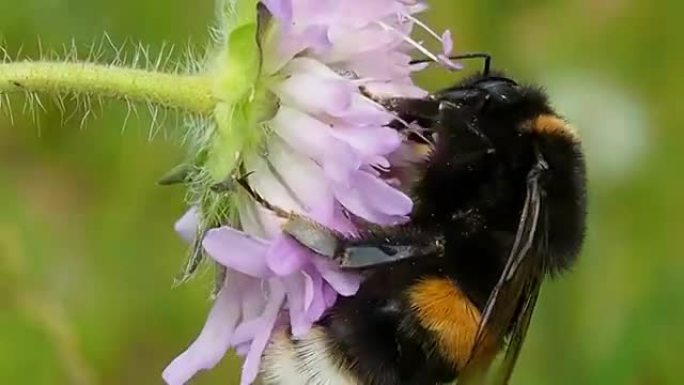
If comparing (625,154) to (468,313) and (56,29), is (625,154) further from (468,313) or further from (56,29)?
(468,313)

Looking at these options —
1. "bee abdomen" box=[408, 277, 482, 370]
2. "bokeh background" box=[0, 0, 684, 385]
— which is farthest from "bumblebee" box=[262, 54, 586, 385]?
"bokeh background" box=[0, 0, 684, 385]

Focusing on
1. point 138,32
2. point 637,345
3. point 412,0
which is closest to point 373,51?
point 412,0

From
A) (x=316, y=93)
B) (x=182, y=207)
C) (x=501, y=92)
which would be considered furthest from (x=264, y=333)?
(x=182, y=207)

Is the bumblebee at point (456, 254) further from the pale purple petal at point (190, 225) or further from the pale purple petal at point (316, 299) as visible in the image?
the pale purple petal at point (190, 225)

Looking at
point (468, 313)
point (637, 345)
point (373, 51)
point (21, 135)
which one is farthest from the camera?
point (21, 135)

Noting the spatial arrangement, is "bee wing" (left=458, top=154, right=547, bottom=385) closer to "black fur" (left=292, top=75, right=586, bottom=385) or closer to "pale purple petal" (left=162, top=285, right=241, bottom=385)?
"black fur" (left=292, top=75, right=586, bottom=385)

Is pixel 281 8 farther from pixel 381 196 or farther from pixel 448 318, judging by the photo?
pixel 448 318
